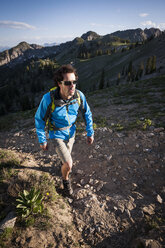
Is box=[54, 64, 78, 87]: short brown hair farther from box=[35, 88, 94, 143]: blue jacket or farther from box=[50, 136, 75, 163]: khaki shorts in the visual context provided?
box=[50, 136, 75, 163]: khaki shorts

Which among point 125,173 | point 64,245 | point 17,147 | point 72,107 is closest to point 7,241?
point 64,245

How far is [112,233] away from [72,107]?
3368mm

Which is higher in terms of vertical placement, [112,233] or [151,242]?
[151,242]

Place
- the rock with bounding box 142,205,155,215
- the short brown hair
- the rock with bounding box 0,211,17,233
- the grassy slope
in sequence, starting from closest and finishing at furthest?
1. the rock with bounding box 0,211,17,233
2. the short brown hair
3. the rock with bounding box 142,205,155,215
4. the grassy slope

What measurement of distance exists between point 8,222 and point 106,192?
9.24ft

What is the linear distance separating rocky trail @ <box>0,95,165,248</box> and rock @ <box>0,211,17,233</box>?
0.65 ft

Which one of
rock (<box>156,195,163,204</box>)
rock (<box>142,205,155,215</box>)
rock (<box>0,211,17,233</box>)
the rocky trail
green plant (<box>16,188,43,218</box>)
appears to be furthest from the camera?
rock (<box>156,195,163,204</box>)

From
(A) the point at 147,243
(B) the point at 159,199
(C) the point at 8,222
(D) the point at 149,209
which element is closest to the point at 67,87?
(C) the point at 8,222

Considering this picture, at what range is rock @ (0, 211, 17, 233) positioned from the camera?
9.18 feet

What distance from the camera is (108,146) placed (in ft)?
20.2

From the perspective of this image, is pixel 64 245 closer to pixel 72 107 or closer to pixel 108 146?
pixel 72 107

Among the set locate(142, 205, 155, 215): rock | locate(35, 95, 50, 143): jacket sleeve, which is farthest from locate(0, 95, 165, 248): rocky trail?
locate(35, 95, 50, 143): jacket sleeve

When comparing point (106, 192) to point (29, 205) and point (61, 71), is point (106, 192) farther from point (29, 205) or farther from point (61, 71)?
point (61, 71)

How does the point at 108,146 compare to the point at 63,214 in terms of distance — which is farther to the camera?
the point at 108,146
